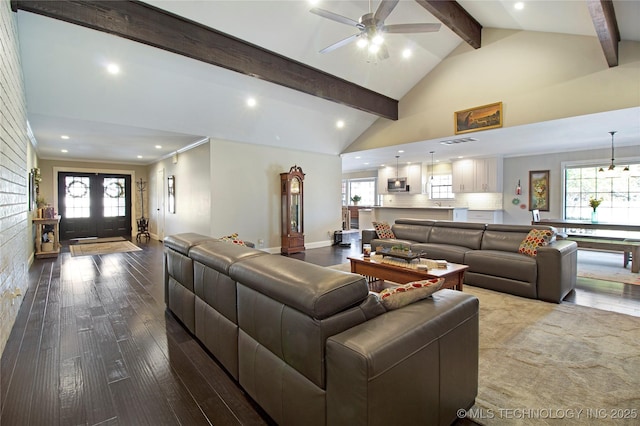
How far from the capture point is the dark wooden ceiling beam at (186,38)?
307 centimetres

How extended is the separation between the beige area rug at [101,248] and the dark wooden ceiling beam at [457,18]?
303 inches

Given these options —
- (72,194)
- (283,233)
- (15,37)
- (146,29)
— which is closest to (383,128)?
(283,233)

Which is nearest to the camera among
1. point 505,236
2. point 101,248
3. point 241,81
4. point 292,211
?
point 505,236

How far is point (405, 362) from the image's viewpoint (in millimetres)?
1279

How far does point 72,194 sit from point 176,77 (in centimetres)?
752

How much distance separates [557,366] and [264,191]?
5816 mm

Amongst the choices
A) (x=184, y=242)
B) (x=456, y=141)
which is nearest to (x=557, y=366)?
(x=184, y=242)

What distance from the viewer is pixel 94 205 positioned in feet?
31.9

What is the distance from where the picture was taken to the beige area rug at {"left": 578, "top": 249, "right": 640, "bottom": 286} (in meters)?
4.61

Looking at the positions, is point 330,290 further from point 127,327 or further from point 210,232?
point 210,232

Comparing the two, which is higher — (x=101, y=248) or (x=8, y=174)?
(x=8, y=174)

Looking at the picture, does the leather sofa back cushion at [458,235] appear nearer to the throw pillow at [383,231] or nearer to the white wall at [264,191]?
the throw pillow at [383,231]

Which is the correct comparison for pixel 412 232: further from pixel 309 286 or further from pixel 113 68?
pixel 113 68

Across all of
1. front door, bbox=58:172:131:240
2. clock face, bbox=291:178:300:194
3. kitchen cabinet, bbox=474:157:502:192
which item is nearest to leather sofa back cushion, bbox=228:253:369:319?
clock face, bbox=291:178:300:194
